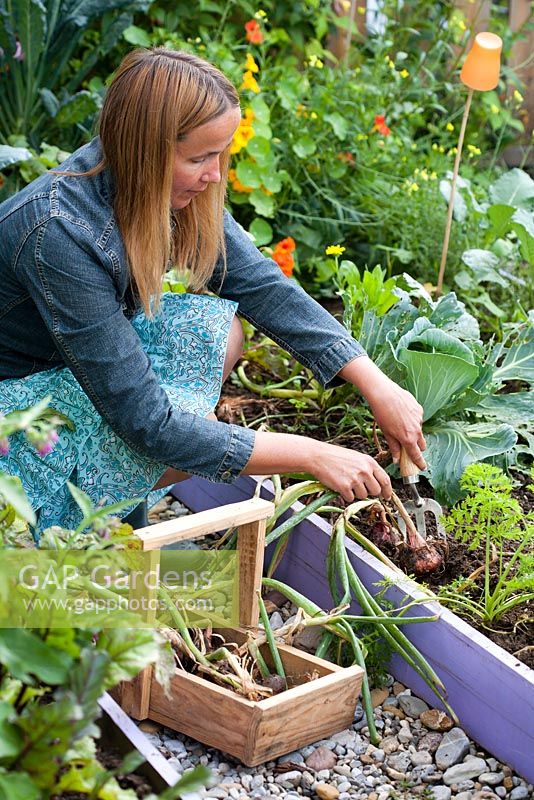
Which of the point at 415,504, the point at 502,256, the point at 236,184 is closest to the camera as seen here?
the point at 415,504

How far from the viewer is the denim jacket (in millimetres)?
1812

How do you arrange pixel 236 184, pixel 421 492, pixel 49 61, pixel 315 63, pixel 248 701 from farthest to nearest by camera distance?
pixel 315 63 → pixel 49 61 → pixel 236 184 → pixel 421 492 → pixel 248 701

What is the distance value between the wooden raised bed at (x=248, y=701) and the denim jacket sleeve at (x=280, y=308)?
50cm

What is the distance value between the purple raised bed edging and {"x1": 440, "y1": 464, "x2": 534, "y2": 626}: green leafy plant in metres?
0.08

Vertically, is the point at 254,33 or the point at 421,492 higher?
the point at 254,33

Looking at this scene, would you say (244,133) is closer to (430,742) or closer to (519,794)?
(430,742)

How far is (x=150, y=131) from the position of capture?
5.83 feet

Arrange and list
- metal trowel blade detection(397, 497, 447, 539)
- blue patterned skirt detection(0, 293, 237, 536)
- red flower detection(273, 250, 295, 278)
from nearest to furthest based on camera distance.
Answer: blue patterned skirt detection(0, 293, 237, 536) → metal trowel blade detection(397, 497, 447, 539) → red flower detection(273, 250, 295, 278)

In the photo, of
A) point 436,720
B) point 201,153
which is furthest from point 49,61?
point 436,720

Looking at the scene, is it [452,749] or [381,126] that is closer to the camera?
[452,749]

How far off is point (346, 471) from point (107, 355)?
50 cm

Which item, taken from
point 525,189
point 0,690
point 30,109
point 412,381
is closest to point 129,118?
point 412,381

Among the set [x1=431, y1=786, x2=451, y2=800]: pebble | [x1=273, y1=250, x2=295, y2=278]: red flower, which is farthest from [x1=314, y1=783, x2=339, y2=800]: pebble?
[x1=273, y1=250, x2=295, y2=278]: red flower

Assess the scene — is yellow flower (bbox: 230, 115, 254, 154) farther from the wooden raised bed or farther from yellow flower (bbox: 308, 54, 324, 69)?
the wooden raised bed
